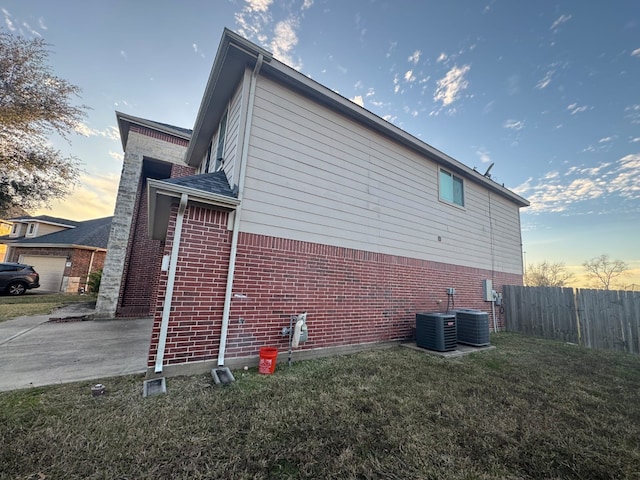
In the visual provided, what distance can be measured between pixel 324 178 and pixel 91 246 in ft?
68.0

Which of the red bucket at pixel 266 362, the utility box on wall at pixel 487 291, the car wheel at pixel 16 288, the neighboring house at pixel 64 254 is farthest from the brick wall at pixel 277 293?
the neighboring house at pixel 64 254

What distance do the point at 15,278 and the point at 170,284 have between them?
17.5 metres

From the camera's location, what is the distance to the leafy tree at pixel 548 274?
71.7 ft

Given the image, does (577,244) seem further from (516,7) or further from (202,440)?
(202,440)

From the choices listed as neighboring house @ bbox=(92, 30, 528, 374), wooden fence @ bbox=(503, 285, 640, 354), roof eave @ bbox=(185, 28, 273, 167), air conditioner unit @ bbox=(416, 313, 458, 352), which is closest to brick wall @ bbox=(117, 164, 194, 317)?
neighboring house @ bbox=(92, 30, 528, 374)

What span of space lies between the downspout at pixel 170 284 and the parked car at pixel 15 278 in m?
17.4

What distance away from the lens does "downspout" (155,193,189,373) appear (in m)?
3.38

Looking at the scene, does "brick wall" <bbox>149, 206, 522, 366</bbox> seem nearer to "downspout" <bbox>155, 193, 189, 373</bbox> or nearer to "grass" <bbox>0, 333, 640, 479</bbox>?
"downspout" <bbox>155, 193, 189, 373</bbox>

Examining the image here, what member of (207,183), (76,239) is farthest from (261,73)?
(76,239)

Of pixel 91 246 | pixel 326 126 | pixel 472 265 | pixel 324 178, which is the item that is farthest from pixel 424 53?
pixel 91 246

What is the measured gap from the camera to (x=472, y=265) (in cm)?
831

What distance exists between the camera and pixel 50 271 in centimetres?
1727

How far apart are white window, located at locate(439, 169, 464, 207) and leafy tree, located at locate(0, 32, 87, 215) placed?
17089 millimetres

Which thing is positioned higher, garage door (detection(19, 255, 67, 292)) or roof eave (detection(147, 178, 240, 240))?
roof eave (detection(147, 178, 240, 240))
